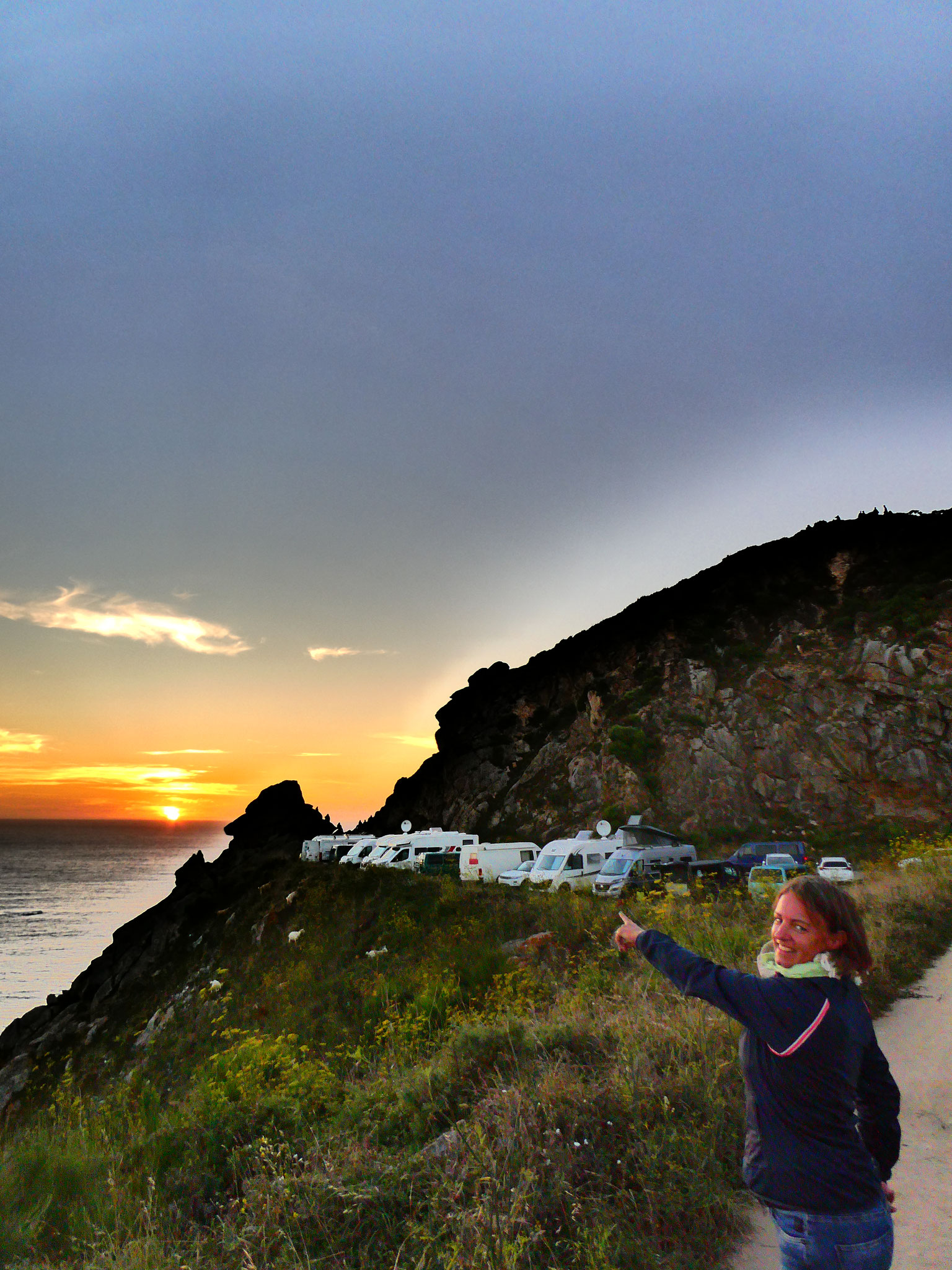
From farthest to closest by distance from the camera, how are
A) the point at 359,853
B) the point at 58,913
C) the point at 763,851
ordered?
the point at 58,913 < the point at 359,853 < the point at 763,851

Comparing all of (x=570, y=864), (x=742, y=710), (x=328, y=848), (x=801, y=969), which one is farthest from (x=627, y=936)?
(x=742, y=710)

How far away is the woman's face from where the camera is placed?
259 cm

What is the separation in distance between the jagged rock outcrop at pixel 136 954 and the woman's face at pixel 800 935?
32640 millimetres

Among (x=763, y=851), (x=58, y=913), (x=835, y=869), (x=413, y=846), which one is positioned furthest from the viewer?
(x=58, y=913)

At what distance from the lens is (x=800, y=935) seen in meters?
2.61

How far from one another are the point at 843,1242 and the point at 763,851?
106 ft

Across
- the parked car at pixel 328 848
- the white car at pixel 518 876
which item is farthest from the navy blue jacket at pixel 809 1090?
the parked car at pixel 328 848

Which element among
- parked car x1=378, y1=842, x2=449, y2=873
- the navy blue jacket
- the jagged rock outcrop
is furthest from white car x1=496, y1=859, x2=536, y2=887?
the navy blue jacket

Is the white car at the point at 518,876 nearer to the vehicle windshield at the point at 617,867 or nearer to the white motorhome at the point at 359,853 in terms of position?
the vehicle windshield at the point at 617,867

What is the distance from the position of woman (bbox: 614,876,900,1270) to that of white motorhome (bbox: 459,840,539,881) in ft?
90.7

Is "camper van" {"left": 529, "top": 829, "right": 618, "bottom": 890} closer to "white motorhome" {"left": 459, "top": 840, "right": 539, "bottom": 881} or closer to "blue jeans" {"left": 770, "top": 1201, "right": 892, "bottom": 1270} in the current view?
"white motorhome" {"left": 459, "top": 840, "right": 539, "bottom": 881}

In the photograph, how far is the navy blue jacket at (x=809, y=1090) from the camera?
2.44m

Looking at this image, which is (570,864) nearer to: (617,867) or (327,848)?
(617,867)

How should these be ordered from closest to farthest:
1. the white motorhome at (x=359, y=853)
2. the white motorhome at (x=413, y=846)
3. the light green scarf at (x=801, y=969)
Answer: the light green scarf at (x=801, y=969) < the white motorhome at (x=413, y=846) < the white motorhome at (x=359, y=853)
